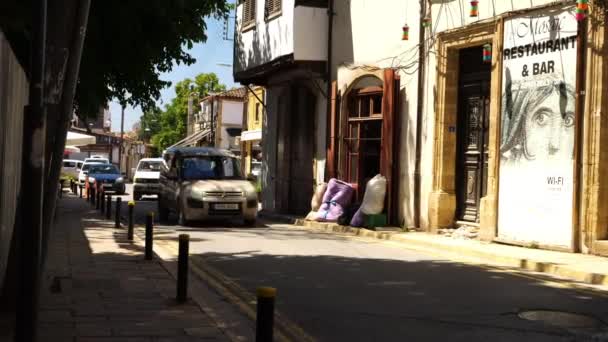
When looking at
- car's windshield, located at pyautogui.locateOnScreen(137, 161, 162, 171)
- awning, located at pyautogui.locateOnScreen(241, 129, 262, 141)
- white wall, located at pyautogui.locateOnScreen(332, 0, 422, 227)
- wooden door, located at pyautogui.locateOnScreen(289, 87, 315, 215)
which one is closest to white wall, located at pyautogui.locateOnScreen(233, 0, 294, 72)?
white wall, located at pyautogui.locateOnScreen(332, 0, 422, 227)

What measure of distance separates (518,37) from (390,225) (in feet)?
19.0

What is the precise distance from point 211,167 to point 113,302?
1215 cm

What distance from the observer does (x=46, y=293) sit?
7.73 metres

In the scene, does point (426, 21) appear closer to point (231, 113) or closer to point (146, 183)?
point (146, 183)

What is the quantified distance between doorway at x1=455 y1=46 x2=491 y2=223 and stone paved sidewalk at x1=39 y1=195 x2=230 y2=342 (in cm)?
765

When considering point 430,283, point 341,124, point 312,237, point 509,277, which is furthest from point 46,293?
point 341,124

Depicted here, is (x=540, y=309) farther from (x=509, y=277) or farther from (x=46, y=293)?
(x=46, y=293)

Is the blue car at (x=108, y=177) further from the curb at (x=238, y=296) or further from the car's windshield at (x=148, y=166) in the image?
the curb at (x=238, y=296)

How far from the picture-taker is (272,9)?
2308 centimetres

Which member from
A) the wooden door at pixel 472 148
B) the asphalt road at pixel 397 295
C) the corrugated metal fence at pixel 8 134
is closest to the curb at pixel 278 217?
the wooden door at pixel 472 148

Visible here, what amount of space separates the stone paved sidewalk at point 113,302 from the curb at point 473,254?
5.41m

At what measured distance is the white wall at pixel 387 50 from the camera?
17.8 meters

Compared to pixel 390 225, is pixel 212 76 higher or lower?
higher

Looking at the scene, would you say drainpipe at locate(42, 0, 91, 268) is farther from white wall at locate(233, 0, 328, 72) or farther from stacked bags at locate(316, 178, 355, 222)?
white wall at locate(233, 0, 328, 72)
